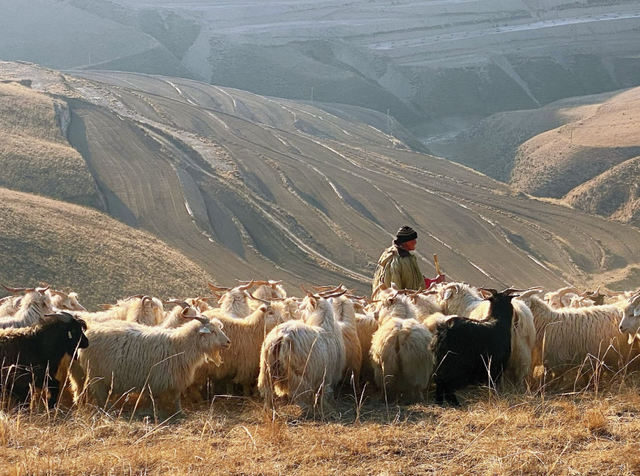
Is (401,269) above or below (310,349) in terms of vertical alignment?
above

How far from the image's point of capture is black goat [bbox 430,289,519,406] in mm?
9336

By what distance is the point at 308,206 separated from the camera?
154ft

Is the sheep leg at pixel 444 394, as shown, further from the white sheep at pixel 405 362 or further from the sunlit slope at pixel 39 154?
the sunlit slope at pixel 39 154

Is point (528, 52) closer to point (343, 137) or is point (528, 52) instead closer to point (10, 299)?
point (343, 137)

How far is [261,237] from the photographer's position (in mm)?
42250

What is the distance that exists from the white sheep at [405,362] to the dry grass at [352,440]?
1.53ft

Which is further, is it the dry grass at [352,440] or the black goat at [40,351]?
the black goat at [40,351]

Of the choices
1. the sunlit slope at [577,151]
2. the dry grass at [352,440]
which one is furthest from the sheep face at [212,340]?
the sunlit slope at [577,151]

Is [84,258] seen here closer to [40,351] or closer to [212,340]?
[40,351]

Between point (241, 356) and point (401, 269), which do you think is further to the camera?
point (401, 269)

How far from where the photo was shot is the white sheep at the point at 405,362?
9359 millimetres

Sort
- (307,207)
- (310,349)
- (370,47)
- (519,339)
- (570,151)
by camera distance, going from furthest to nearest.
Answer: (370,47) < (570,151) < (307,207) < (519,339) < (310,349)

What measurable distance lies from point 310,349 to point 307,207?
37.8 meters

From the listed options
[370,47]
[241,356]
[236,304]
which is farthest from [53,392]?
[370,47]
